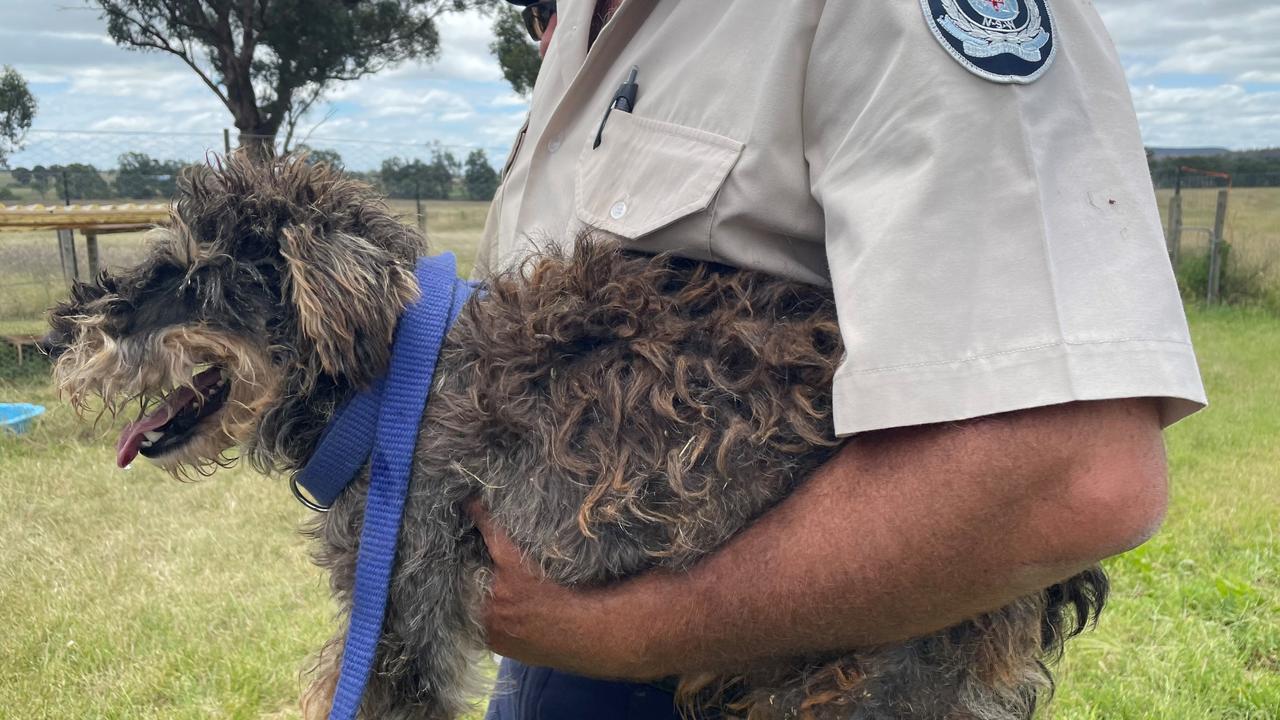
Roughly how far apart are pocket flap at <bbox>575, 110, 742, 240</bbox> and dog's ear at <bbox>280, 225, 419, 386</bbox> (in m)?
0.43

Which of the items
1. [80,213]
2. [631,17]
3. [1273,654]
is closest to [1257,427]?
[1273,654]

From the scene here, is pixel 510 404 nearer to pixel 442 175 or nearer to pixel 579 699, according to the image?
pixel 579 699

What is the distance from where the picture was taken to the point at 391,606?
196 cm

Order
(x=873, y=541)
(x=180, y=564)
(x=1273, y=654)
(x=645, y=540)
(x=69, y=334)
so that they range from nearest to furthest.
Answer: (x=873, y=541) < (x=645, y=540) < (x=69, y=334) < (x=1273, y=654) < (x=180, y=564)

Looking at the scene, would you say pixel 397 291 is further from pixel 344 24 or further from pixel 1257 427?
pixel 344 24

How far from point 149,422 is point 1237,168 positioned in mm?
22911

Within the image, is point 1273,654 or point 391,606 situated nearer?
point 391,606

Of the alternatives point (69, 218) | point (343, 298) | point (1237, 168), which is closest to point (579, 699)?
point (343, 298)

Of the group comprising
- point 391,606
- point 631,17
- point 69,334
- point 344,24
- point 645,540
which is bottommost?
point 391,606

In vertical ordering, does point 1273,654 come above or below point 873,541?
below

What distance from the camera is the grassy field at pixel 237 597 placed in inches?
168

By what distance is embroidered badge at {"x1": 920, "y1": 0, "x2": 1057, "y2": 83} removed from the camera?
1318 millimetres

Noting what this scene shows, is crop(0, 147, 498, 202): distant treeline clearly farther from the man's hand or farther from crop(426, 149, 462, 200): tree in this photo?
the man's hand

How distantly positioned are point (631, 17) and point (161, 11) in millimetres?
20727
